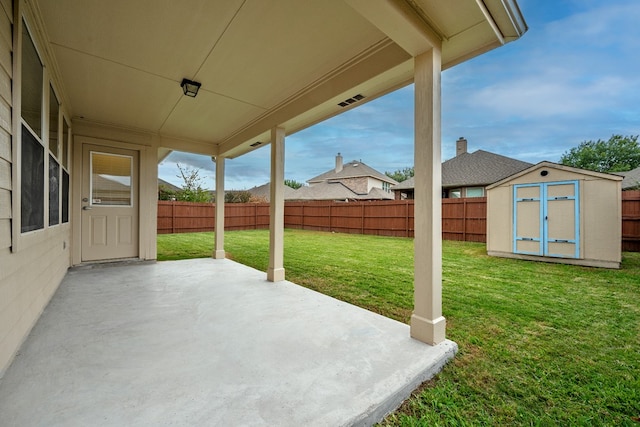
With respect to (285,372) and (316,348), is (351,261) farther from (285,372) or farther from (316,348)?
(285,372)

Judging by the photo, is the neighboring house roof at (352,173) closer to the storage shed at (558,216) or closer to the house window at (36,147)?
the storage shed at (558,216)

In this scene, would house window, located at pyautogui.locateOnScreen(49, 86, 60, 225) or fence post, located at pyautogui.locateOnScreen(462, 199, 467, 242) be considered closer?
house window, located at pyautogui.locateOnScreen(49, 86, 60, 225)

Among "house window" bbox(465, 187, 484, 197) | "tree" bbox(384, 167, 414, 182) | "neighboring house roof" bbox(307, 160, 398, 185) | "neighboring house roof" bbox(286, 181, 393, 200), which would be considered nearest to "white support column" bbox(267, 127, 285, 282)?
"house window" bbox(465, 187, 484, 197)

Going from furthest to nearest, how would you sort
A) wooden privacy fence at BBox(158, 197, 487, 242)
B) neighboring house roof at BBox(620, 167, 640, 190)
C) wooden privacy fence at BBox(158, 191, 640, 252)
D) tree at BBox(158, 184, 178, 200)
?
tree at BBox(158, 184, 178, 200)
neighboring house roof at BBox(620, 167, 640, 190)
wooden privacy fence at BBox(158, 197, 487, 242)
wooden privacy fence at BBox(158, 191, 640, 252)

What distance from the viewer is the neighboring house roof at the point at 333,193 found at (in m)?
21.4

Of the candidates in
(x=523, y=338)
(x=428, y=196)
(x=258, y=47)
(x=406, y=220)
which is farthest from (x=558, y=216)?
(x=258, y=47)

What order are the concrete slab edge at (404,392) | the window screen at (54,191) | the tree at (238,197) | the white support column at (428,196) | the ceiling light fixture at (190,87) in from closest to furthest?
the concrete slab edge at (404,392) < the white support column at (428,196) < the window screen at (54,191) < the ceiling light fixture at (190,87) < the tree at (238,197)

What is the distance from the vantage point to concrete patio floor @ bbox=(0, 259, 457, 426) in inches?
50.2

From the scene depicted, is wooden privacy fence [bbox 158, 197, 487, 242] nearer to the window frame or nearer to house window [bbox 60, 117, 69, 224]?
house window [bbox 60, 117, 69, 224]

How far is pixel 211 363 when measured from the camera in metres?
1.72

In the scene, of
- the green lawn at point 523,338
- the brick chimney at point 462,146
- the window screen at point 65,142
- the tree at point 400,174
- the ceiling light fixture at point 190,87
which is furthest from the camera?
the tree at point 400,174

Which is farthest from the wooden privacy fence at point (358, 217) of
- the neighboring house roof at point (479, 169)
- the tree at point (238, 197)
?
the tree at point (238, 197)

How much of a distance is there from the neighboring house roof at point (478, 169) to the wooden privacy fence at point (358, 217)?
13.8 ft

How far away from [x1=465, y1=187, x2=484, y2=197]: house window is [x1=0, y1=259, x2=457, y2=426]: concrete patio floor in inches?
509
